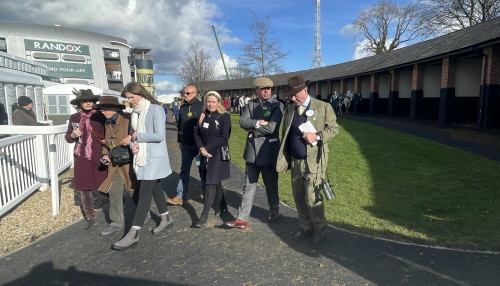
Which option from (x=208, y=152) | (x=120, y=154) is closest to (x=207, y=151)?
(x=208, y=152)

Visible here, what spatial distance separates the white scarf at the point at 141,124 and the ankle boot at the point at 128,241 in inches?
30.5

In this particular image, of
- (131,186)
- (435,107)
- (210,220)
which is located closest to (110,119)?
(131,186)

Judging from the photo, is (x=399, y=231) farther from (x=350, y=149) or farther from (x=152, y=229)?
(x=350, y=149)

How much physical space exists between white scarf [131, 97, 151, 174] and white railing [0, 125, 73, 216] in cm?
174

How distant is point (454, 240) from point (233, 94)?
4849 centimetres

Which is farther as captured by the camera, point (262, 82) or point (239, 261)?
point (262, 82)

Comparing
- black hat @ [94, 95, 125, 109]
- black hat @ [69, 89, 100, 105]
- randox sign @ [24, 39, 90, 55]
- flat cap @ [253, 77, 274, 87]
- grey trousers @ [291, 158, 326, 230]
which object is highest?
randox sign @ [24, 39, 90, 55]

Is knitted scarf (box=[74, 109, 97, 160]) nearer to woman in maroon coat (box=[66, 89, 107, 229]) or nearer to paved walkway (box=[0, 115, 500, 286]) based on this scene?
woman in maroon coat (box=[66, 89, 107, 229])

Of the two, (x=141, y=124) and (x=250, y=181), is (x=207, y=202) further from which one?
(x=141, y=124)

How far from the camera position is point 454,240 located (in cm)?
395

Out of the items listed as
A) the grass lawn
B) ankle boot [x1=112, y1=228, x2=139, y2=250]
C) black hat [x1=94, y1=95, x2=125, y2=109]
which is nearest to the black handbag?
black hat [x1=94, y1=95, x2=125, y2=109]

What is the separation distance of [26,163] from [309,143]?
216 inches

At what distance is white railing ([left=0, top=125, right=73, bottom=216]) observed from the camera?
16.2 feet

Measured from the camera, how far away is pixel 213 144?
4488 mm
